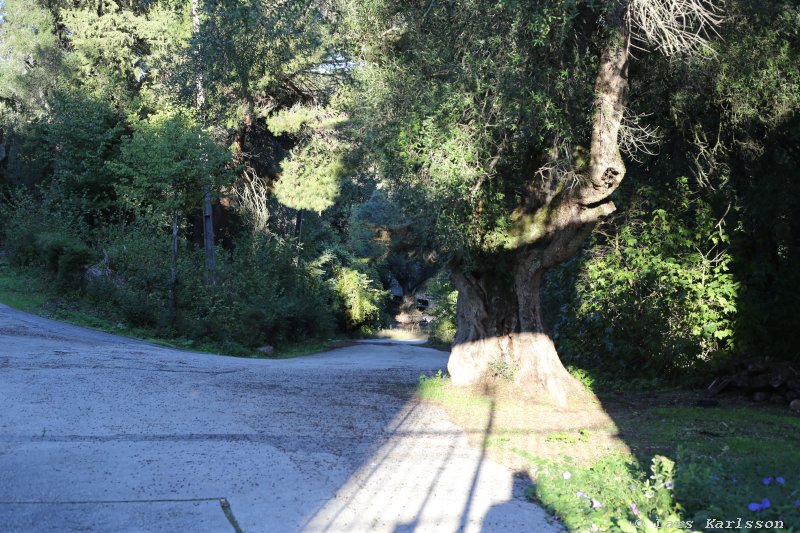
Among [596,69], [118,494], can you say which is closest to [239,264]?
[596,69]

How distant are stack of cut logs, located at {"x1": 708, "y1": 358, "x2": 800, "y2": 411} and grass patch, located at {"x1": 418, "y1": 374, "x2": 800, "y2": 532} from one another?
9.8 inches

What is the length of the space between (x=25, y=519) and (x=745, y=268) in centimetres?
1004

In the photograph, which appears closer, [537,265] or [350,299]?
[537,265]

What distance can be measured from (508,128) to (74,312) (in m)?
15.6

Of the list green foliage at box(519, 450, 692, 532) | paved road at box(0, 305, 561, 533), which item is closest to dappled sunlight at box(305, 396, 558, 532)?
paved road at box(0, 305, 561, 533)

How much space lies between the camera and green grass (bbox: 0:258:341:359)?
797 inches

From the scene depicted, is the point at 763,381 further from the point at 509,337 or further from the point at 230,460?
the point at 230,460

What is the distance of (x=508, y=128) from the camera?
31.3 ft

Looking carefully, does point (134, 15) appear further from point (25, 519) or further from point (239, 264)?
point (25, 519)

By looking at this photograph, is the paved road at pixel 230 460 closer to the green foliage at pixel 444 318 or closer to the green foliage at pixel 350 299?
the green foliage at pixel 444 318

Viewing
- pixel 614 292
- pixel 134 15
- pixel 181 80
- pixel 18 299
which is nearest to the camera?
pixel 614 292

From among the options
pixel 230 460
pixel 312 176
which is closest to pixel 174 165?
pixel 312 176

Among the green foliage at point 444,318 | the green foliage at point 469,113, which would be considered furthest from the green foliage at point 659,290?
the green foliage at point 444,318

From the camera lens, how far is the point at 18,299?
21.6m
